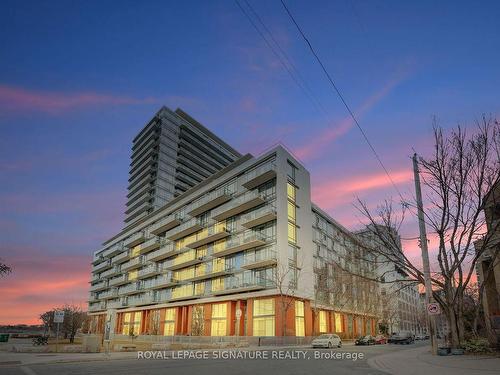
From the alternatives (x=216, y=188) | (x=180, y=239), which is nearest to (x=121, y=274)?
(x=180, y=239)

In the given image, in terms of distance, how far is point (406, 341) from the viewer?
49.3m

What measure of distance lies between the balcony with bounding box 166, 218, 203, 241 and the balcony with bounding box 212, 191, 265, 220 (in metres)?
5.94

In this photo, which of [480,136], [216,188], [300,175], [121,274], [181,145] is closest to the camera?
[480,136]

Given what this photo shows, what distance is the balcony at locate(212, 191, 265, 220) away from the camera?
4973cm

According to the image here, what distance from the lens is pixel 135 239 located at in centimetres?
8219

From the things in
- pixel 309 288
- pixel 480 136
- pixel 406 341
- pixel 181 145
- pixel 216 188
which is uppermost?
pixel 181 145

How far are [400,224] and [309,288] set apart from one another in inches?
1167

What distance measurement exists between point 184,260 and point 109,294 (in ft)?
139

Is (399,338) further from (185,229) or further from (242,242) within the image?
(185,229)

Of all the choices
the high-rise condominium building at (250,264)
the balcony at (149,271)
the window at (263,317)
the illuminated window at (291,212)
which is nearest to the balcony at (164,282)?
the high-rise condominium building at (250,264)

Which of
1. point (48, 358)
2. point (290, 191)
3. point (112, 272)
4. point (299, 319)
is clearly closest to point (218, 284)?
point (299, 319)

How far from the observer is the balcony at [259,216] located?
154 feet

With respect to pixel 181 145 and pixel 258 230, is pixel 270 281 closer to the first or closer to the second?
pixel 258 230

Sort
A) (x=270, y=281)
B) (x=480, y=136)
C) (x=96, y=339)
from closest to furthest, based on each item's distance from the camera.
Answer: (x=480, y=136), (x=96, y=339), (x=270, y=281)
